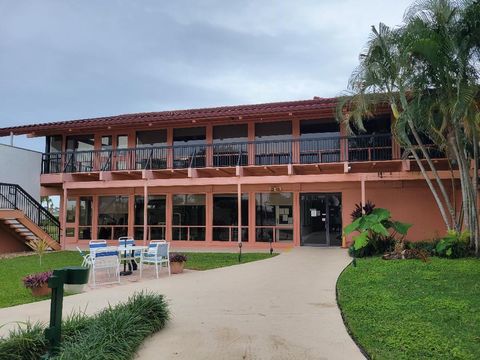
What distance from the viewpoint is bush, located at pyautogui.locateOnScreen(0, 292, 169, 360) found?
417cm

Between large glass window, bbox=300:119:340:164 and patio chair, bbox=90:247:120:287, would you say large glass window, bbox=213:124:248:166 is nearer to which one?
large glass window, bbox=300:119:340:164

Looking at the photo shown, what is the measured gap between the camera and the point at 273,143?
1783cm

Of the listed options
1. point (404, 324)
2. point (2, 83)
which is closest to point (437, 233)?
point (404, 324)

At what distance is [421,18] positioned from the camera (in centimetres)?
1167

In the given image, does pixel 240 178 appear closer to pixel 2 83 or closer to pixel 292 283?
pixel 292 283

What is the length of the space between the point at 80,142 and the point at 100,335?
1865cm

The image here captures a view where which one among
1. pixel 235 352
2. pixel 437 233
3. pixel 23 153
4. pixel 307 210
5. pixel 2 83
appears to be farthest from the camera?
pixel 2 83

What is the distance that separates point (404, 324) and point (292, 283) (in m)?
3.70

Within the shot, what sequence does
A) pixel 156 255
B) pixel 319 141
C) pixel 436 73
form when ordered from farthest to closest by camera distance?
pixel 319 141 < pixel 436 73 < pixel 156 255

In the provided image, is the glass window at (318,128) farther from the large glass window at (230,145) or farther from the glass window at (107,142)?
the glass window at (107,142)

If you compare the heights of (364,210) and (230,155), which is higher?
(230,155)

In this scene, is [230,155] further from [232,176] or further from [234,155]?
[232,176]

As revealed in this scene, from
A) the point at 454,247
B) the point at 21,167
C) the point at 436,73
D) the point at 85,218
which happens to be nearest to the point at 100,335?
the point at 454,247

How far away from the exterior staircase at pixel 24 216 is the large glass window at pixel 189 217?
535 centimetres
